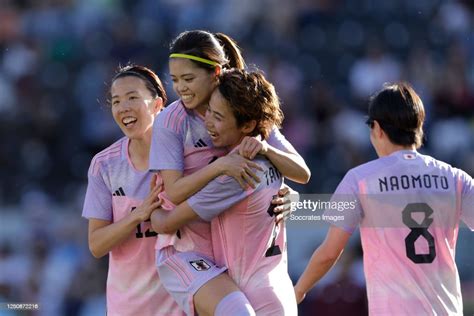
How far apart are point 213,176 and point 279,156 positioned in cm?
30

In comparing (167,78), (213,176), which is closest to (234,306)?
(213,176)

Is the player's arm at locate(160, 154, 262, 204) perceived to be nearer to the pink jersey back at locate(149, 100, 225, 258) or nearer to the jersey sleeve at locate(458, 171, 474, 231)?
the pink jersey back at locate(149, 100, 225, 258)

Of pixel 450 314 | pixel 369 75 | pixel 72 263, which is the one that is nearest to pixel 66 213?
pixel 72 263

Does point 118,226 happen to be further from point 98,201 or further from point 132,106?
point 132,106

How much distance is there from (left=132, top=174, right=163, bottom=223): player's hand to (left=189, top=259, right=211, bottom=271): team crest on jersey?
32 cm

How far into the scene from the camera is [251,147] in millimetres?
3975

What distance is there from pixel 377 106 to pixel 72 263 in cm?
454

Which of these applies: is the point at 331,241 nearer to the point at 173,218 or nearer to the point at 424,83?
the point at 173,218

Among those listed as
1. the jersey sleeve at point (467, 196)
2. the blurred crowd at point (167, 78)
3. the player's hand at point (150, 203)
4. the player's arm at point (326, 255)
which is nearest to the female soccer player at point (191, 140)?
the player's hand at point (150, 203)

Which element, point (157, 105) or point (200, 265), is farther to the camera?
point (157, 105)

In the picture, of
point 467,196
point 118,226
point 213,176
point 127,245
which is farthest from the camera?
point 127,245

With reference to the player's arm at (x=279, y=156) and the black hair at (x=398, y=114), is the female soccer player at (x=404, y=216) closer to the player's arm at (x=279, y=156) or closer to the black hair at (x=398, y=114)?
the black hair at (x=398, y=114)

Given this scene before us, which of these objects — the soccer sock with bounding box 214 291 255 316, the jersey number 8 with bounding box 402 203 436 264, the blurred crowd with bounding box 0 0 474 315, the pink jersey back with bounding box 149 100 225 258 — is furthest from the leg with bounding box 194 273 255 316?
the blurred crowd with bounding box 0 0 474 315

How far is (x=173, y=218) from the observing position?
4.06 m
